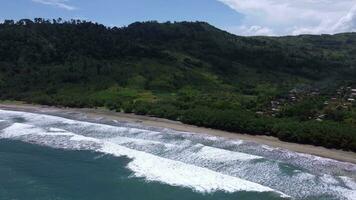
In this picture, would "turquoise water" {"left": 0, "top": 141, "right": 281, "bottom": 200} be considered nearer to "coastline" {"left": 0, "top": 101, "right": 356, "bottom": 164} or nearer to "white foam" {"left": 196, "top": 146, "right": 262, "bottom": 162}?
"white foam" {"left": 196, "top": 146, "right": 262, "bottom": 162}

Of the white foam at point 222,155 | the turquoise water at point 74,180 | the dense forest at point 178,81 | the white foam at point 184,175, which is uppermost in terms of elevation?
the dense forest at point 178,81

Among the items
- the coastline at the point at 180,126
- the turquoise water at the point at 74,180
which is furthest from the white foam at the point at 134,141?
the coastline at the point at 180,126

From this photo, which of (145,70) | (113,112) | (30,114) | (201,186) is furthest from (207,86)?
(201,186)

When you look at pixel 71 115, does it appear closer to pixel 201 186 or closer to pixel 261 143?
pixel 261 143

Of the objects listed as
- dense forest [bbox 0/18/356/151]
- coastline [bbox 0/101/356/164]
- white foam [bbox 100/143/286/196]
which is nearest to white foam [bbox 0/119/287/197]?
white foam [bbox 100/143/286/196]

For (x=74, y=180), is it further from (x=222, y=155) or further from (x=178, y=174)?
(x=222, y=155)

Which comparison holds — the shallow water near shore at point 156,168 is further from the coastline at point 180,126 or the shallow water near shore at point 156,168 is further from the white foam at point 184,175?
the coastline at point 180,126

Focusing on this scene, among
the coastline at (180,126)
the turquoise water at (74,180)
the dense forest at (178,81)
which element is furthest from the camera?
the dense forest at (178,81)
